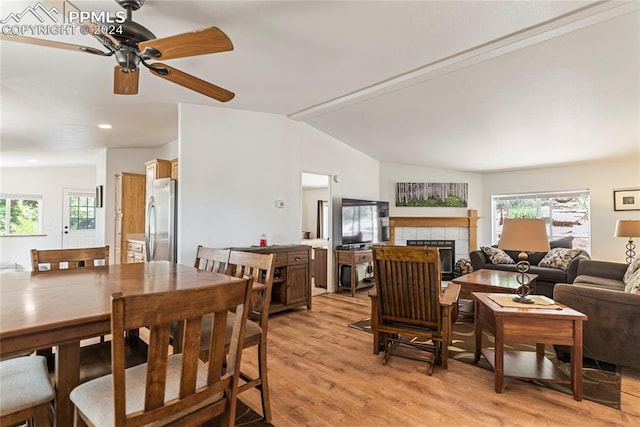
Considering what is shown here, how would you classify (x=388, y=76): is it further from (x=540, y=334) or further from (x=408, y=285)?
(x=540, y=334)

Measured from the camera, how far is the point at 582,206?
6.06 m

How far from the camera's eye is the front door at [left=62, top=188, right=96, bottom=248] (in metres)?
7.67

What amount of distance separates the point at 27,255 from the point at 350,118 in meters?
7.88

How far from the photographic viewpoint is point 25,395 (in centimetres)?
119

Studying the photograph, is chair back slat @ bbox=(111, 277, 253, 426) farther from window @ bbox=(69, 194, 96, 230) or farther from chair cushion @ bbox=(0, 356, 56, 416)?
window @ bbox=(69, 194, 96, 230)

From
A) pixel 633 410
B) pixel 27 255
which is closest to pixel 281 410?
pixel 633 410

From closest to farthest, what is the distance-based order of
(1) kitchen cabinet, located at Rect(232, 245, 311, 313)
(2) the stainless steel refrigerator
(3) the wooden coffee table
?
(3) the wooden coffee table < (2) the stainless steel refrigerator < (1) kitchen cabinet, located at Rect(232, 245, 311, 313)

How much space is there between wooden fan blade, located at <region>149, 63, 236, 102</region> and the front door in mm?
7381

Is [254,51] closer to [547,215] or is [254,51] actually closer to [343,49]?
[343,49]

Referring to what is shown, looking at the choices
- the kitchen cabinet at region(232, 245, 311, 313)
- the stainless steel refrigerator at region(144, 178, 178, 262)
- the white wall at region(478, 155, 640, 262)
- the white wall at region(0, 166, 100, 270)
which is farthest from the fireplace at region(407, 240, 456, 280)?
the white wall at region(0, 166, 100, 270)

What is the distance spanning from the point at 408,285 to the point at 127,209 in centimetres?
500

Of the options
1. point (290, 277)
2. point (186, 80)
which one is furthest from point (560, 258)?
point (186, 80)

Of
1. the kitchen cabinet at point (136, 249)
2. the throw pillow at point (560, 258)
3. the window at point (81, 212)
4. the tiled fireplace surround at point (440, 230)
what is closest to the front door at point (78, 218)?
the window at point (81, 212)

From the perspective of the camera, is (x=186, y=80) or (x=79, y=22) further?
(x=186, y=80)
